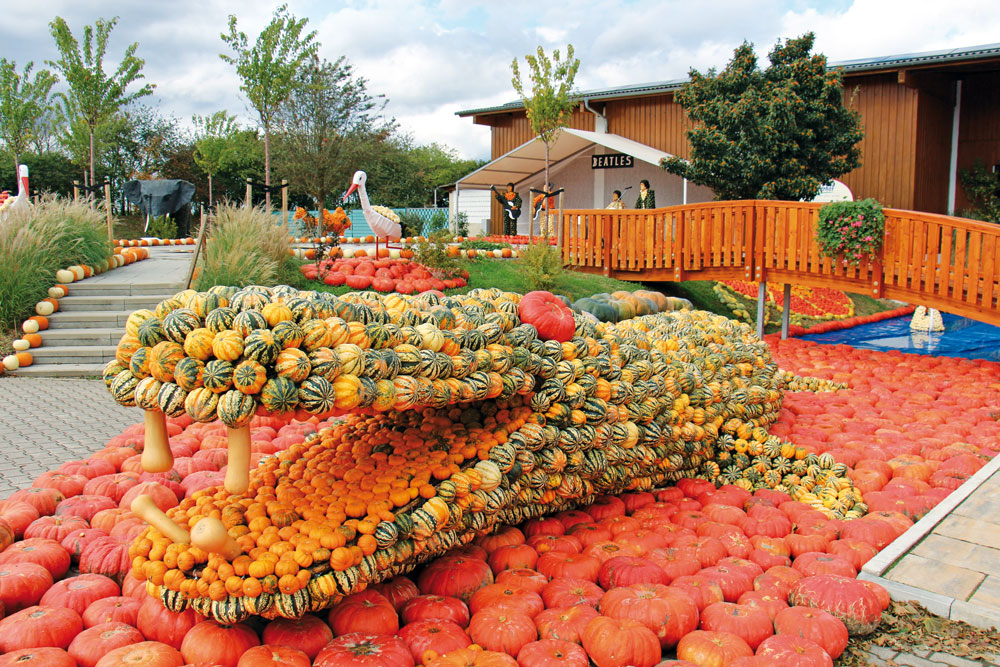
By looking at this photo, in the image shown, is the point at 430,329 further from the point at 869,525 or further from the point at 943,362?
the point at 943,362

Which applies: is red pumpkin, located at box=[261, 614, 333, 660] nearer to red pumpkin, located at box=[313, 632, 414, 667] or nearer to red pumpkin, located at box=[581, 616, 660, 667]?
red pumpkin, located at box=[313, 632, 414, 667]

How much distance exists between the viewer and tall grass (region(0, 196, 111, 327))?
25.9ft

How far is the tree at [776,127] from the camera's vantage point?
14188 millimetres

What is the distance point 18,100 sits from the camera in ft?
78.3

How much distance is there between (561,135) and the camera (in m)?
19.8

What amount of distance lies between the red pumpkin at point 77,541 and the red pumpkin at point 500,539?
1.64 m

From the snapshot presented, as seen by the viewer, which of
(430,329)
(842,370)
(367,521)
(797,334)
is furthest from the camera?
(797,334)

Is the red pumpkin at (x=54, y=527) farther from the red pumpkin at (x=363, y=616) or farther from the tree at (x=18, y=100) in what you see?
A: the tree at (x=18, y=100)

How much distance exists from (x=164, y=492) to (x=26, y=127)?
2760 cm

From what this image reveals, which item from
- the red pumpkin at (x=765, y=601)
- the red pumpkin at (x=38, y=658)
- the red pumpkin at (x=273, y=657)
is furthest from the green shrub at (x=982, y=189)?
the red pumpkin at (x=38, y=658)

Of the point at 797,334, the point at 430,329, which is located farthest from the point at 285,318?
the point at 797,334

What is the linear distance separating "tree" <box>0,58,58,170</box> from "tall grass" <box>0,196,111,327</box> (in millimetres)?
17039

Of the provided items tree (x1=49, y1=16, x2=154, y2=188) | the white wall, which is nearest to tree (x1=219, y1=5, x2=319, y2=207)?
tree (x1=49, y1=16, x2=154, y2=188)

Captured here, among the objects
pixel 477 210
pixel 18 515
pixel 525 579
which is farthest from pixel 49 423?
pixel 477 210
